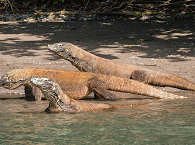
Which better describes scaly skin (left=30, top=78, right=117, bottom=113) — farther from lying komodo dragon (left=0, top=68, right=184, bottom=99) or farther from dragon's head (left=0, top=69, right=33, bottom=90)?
dragon's head (left=0, top=69, right=33, bottom=90)

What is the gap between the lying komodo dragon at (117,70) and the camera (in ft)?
39.4

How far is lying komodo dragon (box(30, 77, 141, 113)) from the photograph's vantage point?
9539 mm

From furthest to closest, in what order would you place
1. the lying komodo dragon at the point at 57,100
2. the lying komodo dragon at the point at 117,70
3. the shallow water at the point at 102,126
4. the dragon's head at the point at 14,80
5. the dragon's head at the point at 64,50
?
the dragon's head at the point at 64,50, the lying komodo dragon at the point at 117,70, the dragon's head at the point at 14,80, the lying komodo dragon at the point at 57,100, the shallow water at the point at 102,126

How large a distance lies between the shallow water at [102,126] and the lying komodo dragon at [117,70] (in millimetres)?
1427

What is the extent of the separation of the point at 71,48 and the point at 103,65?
2.89 ft

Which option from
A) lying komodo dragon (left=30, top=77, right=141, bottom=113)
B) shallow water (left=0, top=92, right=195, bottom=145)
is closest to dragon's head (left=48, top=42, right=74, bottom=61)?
shallow water (left=0, top=92, right=195, bottom=145)

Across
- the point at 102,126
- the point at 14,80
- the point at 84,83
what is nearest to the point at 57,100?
the point at 102,126

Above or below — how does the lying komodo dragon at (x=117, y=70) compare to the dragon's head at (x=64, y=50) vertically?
below

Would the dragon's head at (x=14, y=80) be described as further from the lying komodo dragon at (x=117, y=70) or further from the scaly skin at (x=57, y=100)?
the lying komodo dragon at (x=117, y=70)

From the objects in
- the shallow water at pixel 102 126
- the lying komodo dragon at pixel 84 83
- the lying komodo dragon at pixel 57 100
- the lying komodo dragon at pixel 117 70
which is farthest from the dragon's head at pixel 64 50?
the lying komodo dragon at pixel 57 100

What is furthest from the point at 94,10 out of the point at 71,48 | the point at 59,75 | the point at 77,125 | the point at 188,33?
the point at 77,125

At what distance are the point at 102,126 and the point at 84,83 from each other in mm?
2595

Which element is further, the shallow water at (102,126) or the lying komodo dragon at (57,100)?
the lying komodo dragon at (57,100)

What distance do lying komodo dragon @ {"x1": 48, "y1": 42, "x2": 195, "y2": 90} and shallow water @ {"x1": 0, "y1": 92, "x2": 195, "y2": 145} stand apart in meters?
1.43
